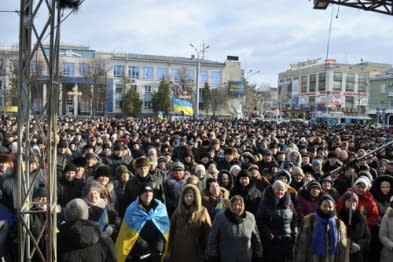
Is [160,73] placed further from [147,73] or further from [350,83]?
[350,83]

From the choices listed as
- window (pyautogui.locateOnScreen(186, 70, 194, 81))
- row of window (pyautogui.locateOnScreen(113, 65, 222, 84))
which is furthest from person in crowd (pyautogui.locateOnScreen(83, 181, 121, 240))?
window (pyautogui.locateOnScreen(186, 70, 194, 81))

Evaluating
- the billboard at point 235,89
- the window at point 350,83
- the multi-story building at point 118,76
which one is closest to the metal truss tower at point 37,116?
the multi-story building at point 118,76

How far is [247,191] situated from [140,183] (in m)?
1.60

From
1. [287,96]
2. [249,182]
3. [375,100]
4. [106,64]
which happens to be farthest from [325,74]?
[249,182]

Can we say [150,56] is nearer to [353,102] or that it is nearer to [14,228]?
[353,102]

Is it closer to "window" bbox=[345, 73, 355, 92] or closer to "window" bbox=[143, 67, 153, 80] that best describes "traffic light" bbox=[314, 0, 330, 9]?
"window" bbox=[143, 67, 153, 80]

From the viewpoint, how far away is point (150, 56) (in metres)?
76.8

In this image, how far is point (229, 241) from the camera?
211 inches

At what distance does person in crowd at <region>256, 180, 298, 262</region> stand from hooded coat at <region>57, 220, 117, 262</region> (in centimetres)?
249

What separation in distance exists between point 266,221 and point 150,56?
72.4m

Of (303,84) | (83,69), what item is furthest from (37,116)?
(303,84)

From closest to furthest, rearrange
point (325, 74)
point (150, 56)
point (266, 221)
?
point (266, 221) → point (150, 56) → point (325, 74)

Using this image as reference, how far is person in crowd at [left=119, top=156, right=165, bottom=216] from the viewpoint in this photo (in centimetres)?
672

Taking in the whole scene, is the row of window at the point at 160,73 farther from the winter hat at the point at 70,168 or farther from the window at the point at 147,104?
the winter hat at the point at 70,168
